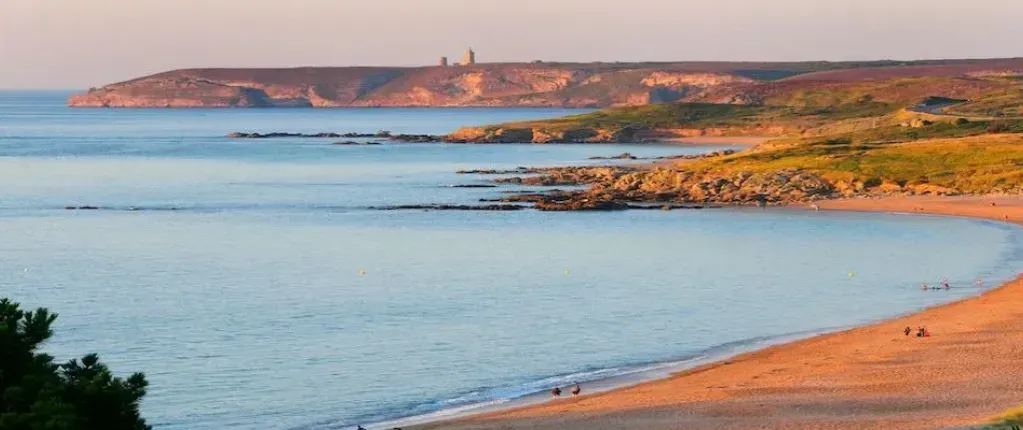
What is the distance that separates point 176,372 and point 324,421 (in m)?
4.58

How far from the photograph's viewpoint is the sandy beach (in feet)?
62.1

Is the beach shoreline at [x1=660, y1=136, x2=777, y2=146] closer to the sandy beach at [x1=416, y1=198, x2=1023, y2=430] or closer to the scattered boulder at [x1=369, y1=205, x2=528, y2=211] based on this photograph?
the scattered boulder at [x1=369, y1=205, x2=528, y2=211]

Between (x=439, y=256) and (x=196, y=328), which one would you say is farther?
(x=439, y=256)

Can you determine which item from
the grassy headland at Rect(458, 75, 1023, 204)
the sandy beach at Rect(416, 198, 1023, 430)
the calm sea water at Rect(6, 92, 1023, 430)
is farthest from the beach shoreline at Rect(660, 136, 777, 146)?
the sandy beach at Rect(416, 198, 1023, 430)

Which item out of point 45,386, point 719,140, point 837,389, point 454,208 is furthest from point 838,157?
point 45,386

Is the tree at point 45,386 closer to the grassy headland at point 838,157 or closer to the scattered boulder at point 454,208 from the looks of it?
the scattered boulder at point 454,208

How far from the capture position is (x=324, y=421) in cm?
2041

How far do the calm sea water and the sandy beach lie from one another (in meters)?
1.71

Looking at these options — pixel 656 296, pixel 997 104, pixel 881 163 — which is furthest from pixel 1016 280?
pixel 997 104

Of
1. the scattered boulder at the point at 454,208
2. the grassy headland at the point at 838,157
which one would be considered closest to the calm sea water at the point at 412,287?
the scattered boulder at the point at 454,208

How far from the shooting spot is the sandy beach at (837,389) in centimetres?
1894

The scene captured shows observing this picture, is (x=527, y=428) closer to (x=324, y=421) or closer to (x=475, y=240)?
(x=324, y=421)

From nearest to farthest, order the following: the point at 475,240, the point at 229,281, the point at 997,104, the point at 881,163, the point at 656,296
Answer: the point at 656,296
the point at 229,281
the point at 475,240
the point at 881,163
the point at 997,104

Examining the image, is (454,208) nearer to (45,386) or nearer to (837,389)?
(837,389)
